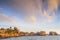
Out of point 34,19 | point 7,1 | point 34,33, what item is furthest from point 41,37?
point 7,1

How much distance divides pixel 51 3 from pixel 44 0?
0.48 ft

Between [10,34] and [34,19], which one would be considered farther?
[34,19]

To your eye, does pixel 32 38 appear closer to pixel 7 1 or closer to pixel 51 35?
pixel 51 35

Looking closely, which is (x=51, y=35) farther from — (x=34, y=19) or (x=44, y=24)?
(x=34, y=19)

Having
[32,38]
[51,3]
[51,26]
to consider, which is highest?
[51,3]

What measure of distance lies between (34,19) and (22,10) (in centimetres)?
29

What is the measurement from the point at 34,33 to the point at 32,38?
0.10 meters

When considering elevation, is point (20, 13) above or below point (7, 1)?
below

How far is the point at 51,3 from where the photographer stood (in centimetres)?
285

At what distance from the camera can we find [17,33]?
2.65m

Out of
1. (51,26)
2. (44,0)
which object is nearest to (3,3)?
(44,0)

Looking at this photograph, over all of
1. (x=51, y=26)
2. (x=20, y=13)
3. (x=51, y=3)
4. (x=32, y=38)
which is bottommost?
(x=32, y=38)

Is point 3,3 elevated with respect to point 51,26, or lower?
elevated

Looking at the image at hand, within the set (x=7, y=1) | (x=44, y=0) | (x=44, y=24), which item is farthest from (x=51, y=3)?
(x=7, y=1)
